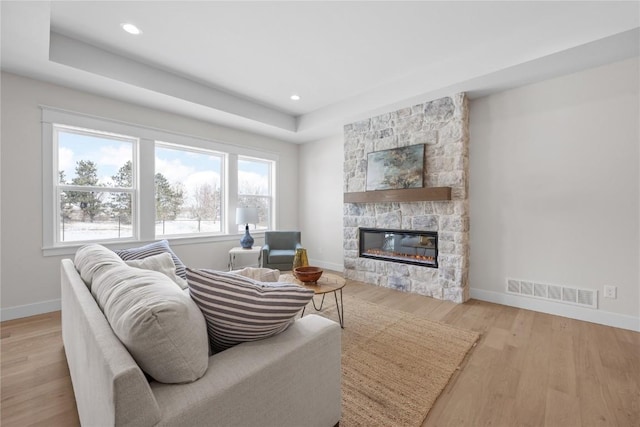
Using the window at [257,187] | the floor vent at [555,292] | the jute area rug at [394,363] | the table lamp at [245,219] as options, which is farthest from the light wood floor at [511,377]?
the window at [257,187]

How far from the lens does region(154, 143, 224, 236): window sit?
392 cm

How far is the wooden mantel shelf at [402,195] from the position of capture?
10.8 ft

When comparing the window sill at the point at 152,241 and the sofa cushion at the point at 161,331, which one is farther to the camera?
the window sill at the point at 152,241

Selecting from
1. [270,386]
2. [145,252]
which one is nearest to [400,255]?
[145,252]

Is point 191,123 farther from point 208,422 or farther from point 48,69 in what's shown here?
point 208,422

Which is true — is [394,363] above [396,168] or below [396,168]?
below

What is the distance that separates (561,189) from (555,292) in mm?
1068

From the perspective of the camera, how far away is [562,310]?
9.32 ft

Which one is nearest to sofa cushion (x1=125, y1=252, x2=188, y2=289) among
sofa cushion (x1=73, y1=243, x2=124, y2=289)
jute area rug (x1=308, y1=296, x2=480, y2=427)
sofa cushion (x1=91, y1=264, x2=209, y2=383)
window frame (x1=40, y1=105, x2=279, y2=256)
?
sofa cushion (x1=73, y1=243, x2=124, y2=289)

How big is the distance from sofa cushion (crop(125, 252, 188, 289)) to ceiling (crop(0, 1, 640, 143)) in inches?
73.4

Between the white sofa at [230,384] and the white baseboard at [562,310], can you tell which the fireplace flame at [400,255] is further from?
the white sofa at [230,384]

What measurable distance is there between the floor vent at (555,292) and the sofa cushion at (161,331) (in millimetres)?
3405

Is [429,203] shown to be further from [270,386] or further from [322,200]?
[270,386]

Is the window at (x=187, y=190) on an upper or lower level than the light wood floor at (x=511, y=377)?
upper
